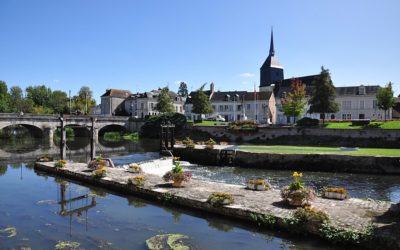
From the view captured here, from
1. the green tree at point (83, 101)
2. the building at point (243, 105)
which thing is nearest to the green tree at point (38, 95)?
the green tree at point (83, 101)

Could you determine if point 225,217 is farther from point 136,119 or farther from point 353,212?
point 136,119

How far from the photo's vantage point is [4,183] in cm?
2350

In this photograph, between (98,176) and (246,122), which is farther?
(246,122)

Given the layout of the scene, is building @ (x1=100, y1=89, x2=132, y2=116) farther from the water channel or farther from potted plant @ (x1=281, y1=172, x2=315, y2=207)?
potted plant @ (x1=281, y1=172, x2=315, y2=207)

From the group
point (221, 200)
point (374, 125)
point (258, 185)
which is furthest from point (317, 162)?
point (374, 125)

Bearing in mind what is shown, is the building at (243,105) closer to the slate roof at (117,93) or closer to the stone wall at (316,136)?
the stone wall at (316,136)

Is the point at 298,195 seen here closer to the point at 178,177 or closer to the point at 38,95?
the point at 178,177

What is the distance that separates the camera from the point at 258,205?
14938 mm

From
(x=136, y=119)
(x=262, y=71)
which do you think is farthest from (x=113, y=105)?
(x=262, y=71)

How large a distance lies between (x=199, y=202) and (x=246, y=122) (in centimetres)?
4279

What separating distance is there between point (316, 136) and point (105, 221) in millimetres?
40891

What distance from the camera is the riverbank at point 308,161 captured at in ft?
92.6

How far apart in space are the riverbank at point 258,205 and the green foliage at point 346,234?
0.27 feet

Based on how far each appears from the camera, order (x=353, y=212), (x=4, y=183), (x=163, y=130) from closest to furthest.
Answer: (x=353, y=212)
(x=4, y=183)
(x=163, y=130)
